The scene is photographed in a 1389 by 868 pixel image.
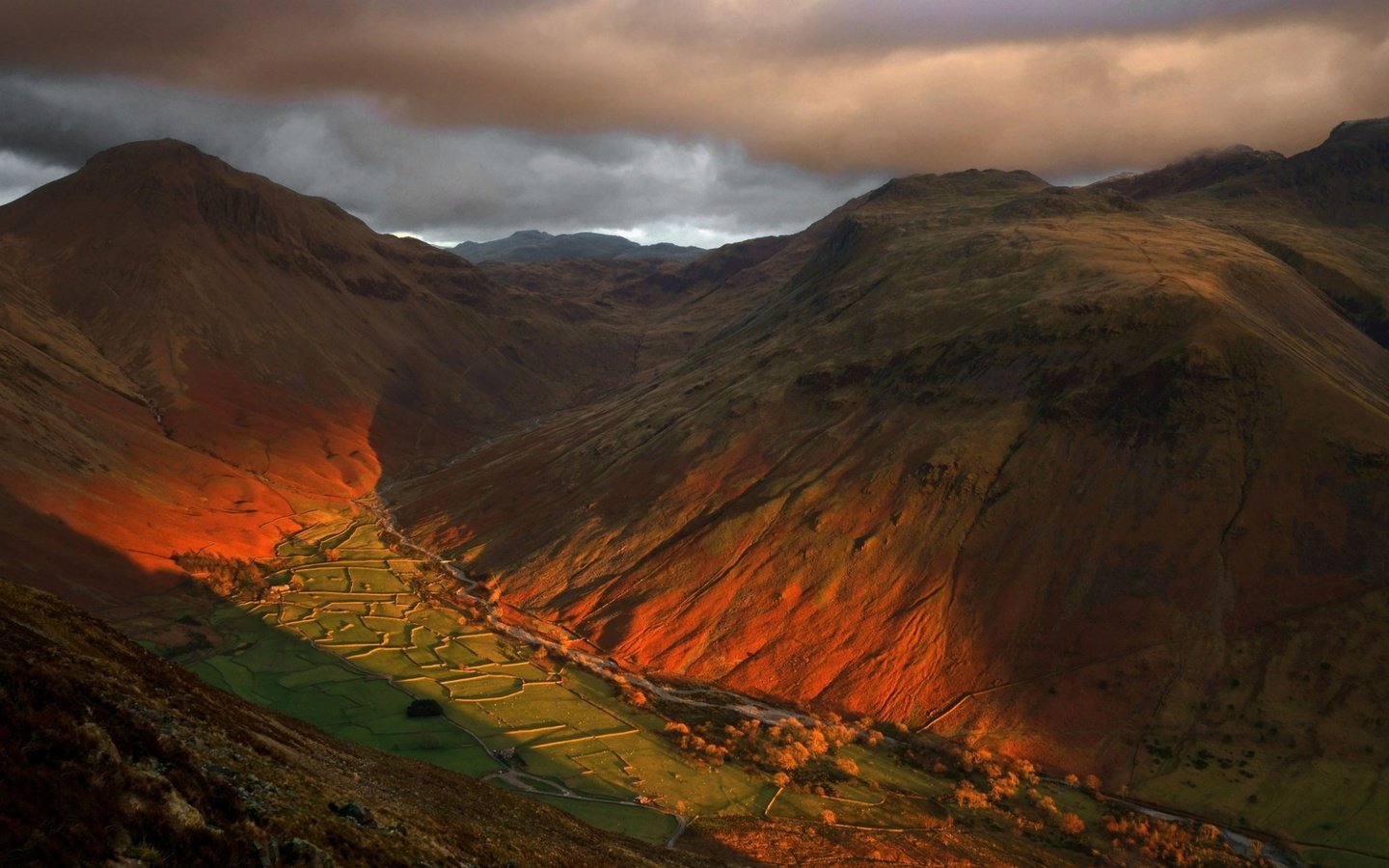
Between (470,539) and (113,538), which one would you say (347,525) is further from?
(113,538)

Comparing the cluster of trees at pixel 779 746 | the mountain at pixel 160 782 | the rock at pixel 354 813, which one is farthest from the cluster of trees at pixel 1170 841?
the rock at pixel 354 813

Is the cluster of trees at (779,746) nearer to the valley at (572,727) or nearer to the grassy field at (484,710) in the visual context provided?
the valley at (572,727)

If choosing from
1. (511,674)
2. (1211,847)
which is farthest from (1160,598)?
(511,674)

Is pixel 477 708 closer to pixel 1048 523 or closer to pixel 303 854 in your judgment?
pixel 303 854

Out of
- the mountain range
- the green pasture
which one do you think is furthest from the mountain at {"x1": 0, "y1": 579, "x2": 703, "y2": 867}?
the mountain range

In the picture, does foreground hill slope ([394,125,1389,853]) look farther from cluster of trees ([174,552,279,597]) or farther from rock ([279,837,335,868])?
rock ([279,837,335,868])

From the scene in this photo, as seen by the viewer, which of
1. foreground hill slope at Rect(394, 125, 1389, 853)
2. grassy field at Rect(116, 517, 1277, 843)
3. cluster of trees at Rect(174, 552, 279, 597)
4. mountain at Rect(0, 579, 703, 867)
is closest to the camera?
mountain at Rect(0, 579, 703, 867)

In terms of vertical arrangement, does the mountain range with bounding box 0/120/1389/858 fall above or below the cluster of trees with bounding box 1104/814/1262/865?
above
